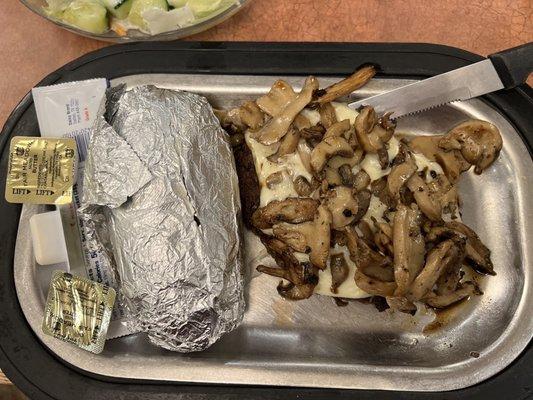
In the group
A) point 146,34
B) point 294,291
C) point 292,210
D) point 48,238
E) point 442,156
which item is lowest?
point 294,291

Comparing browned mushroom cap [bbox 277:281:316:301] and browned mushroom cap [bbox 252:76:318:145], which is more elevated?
browned mushroom cap [bbox 252:76:318:145]

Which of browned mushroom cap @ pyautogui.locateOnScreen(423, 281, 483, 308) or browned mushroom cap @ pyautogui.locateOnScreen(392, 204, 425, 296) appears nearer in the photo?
browned mushroom cap @ pyautogui.locateOnScreen(392, 204, 425, 296)

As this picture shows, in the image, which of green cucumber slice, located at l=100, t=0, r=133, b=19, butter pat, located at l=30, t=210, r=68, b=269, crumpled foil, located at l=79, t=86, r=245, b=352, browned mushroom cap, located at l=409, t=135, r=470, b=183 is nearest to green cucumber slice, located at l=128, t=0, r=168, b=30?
green cucumber slice, located at l=100, t=0, r=133, b=19

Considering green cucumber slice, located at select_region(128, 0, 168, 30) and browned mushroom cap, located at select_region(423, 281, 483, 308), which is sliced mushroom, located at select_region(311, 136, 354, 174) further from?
green cucumber slice, located at select_region(128, 0, 168, 30)

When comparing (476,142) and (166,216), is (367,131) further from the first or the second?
(166,216)

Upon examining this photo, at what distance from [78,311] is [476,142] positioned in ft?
3.56

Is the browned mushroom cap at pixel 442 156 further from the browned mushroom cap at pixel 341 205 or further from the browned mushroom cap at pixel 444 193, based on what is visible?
the browned mushroom cap at pixel 341 205

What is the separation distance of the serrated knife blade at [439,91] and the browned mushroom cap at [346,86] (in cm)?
5

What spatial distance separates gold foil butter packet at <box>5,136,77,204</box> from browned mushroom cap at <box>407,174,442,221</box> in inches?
34.1

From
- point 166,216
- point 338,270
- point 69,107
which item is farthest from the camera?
point 69,107

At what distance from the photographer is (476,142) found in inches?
49.6

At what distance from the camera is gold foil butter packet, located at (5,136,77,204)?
1.27 meters

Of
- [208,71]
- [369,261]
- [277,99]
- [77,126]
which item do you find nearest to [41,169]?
[77,126]

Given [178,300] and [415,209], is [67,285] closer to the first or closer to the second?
[178,300]
